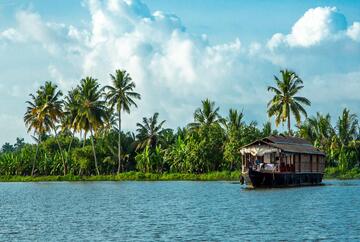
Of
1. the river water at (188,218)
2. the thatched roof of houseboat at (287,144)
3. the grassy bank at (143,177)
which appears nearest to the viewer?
the river water at (188,218)

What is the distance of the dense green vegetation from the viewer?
7481 cm

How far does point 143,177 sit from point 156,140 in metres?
6.71

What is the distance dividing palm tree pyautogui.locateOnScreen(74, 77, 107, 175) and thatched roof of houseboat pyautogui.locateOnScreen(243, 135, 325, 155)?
1071 inches

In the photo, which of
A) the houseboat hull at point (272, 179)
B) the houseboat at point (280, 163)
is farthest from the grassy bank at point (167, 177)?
the houseboat hull at point (272, 179)

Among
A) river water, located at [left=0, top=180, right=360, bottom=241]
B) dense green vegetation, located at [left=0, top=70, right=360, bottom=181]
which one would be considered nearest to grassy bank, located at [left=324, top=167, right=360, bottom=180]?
dense green vegetation, located at [left=0, top=70, right=360, bottom=181]

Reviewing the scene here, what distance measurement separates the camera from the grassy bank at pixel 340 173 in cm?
7425

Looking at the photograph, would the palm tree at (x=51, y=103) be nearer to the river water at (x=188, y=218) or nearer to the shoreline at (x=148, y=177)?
the shoreline at (x=148, y=177)

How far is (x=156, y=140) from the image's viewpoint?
85.9 m

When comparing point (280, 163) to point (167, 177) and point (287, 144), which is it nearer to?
point (287, 144)

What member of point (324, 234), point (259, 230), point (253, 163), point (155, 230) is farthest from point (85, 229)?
point (253, 163)

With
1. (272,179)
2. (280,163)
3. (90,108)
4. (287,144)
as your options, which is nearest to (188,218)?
(272,179)

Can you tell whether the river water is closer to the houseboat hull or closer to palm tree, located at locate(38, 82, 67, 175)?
→ the houseboat hull

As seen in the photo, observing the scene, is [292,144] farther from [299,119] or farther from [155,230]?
[155,230]

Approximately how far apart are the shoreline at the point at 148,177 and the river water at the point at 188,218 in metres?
28.0
